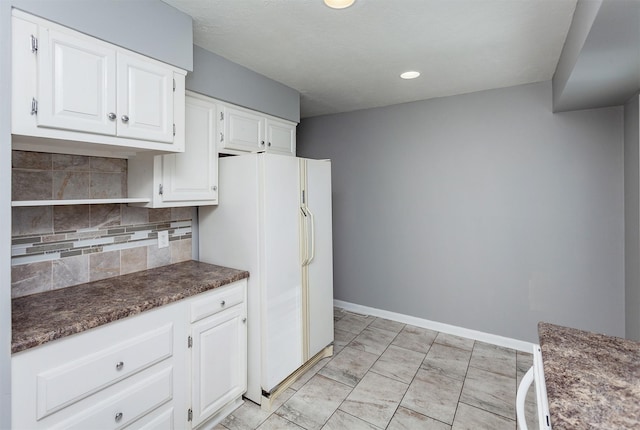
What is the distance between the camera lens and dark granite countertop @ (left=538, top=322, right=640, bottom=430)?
2.61ft

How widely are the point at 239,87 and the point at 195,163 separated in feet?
2.42

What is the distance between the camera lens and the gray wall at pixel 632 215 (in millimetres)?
2211

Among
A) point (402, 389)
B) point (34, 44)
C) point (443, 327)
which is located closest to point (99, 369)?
point (34, 44)

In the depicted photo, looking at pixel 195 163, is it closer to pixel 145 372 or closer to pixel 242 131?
pixel 242 131

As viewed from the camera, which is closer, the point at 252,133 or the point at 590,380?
the point at 590,380

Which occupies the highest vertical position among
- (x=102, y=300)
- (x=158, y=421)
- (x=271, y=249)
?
(x=271, y=249)

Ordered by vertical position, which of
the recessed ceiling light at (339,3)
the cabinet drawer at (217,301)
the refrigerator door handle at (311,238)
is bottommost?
the cabinet drawer at (217,301)

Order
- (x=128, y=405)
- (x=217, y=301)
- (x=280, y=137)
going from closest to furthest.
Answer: (x=128, y=405)
(x=217, y=301)
(x=280, y=137)

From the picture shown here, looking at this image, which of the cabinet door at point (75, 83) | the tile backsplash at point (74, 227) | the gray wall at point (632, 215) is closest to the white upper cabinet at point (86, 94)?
the cabinet door at point (75, 83)

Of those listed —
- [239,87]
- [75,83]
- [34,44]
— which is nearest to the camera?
[34,44]

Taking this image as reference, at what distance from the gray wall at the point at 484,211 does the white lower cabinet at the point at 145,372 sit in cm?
198

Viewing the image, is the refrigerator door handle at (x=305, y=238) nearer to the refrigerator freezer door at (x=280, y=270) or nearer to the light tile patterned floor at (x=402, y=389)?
the refrigerator freezer door at (x=280, y=270)

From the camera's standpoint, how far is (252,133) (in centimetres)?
259

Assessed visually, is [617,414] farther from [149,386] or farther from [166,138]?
[166,138]
